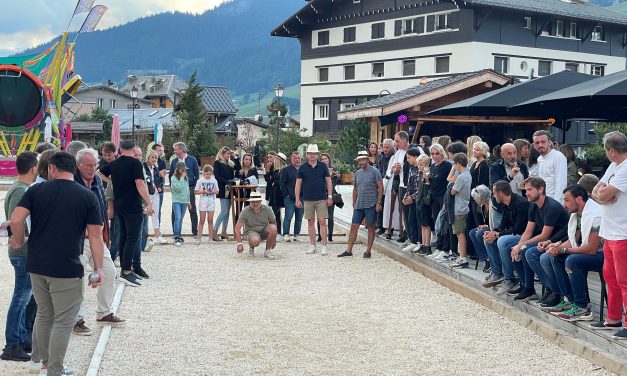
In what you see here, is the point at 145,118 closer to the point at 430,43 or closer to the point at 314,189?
the point at 430,43

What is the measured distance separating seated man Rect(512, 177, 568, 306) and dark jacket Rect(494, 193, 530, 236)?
0.36 metres

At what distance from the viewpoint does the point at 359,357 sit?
6578 mm

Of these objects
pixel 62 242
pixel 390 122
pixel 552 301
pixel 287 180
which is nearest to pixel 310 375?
pixel 62 242

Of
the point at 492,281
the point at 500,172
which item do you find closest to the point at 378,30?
the point at 500,172

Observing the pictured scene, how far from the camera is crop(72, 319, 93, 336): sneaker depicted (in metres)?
7.09

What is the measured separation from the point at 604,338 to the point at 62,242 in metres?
4.47

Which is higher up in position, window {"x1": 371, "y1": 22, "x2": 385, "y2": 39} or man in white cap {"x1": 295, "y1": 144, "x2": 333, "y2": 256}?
window {"x1": 371, "y1": 22, "x2": 385, "y2": 39}

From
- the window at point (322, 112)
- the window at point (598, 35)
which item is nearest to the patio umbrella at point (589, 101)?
the window at point (598, 35)

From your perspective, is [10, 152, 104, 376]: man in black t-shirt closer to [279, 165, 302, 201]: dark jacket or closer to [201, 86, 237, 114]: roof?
[279, 165, 302, 201]: dark jacket

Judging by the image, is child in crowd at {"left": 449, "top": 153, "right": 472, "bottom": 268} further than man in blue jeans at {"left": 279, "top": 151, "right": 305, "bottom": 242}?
No

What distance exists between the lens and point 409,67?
4847 centimetres

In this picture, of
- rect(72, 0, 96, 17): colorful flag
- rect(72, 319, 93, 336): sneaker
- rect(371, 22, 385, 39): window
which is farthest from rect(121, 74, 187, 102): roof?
rect(72, 319, 93, 336): sneaker

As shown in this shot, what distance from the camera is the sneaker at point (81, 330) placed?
709 cm

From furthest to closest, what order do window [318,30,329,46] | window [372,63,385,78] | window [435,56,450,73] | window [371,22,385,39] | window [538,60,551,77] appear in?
window [318,30,329,46], window [372,63,385,78], window [371,22,385,39], window [538,60,551,77], window [435,56,450,73]
